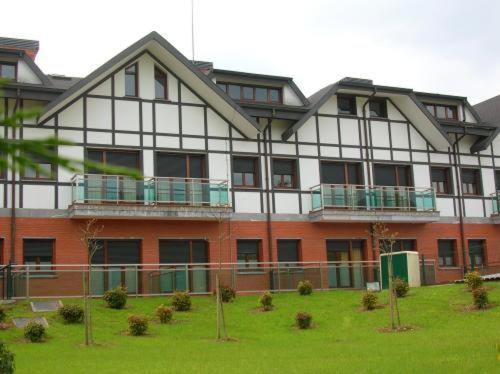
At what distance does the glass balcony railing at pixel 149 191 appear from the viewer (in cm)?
2314

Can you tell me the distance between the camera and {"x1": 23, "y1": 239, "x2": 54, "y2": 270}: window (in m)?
23.2

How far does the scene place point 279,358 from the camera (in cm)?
1324

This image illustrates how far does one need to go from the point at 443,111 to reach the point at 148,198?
1506cm

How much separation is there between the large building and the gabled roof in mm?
60

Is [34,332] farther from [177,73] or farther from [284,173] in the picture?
[284,173]

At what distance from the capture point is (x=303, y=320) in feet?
59.9

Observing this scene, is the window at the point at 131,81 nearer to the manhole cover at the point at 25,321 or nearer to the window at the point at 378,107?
the manhole cover at the point at 25,321

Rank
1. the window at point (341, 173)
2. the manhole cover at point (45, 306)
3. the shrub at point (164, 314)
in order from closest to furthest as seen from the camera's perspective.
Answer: the shrub at point (164, 314), the manhole cover at point (45, 306), the window at point (341, 173)

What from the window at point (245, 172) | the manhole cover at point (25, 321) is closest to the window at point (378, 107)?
the window at point (245, 172)

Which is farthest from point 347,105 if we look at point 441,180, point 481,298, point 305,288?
point 481,298

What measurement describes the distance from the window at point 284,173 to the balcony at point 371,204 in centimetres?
94

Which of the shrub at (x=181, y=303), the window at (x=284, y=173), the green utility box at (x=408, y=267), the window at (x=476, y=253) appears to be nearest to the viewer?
the shrub at (x=181, y=303)

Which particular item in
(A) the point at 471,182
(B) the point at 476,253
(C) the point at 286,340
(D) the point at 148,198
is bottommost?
(C) the point at 286,340

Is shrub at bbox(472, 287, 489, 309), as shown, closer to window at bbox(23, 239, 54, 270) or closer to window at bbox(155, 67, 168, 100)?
window at bbox(155, 67, 168, 100)
